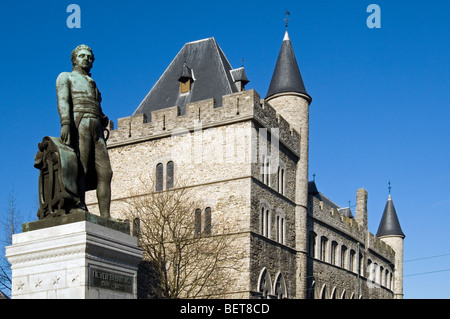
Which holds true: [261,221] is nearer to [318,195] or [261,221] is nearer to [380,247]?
[318,195]

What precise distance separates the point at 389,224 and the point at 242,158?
2899 centimetres

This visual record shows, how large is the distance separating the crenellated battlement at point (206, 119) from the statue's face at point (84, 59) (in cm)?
1977

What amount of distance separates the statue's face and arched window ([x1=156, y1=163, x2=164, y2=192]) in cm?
2126

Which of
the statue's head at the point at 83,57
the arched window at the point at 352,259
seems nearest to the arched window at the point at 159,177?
the arched window at the point at 352,259

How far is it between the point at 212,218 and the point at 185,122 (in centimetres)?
414

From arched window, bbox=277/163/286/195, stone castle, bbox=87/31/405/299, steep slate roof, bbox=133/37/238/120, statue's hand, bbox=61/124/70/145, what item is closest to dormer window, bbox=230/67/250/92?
stone castle, bbox=87/31/405/299

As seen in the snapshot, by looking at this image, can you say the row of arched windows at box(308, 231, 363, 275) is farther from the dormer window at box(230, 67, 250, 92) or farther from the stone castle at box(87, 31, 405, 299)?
the dormer window at box(230, 67, 250, 92)

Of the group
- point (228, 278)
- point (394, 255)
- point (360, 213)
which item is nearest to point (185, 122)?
point (228, 278)

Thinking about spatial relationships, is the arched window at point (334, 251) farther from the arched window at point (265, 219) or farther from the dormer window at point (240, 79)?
the dormer window at point (240, 79)

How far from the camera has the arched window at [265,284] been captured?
91.2 feet

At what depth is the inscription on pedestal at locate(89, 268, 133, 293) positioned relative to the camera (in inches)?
297

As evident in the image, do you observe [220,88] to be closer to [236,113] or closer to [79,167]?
[236,113]

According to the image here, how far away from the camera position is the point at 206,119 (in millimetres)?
29281

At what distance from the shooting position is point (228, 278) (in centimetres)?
2692
